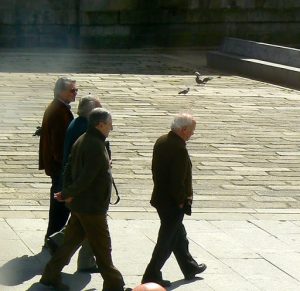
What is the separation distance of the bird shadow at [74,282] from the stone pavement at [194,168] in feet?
0.08

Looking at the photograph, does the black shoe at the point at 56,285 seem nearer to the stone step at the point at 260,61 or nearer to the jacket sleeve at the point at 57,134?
the jacket sleeve at the point at 57,134

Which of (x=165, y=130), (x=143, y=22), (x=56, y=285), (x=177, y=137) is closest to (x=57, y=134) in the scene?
(x=177, y=137)

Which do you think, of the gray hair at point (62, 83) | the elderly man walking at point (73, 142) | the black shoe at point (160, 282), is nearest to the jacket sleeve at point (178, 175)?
the black shoe at point (160, 282)

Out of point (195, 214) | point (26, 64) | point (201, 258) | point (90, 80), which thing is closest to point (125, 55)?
point (26, 64)

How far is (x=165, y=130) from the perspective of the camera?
1714cm

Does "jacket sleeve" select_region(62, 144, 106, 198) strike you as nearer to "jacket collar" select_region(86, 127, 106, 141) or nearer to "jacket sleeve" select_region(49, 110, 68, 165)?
"jacket collar" select_region(86, 127, 106, 141)

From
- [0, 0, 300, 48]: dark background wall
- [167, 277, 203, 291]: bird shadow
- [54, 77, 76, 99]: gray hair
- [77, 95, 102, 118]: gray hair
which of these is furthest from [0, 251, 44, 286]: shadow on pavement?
[0, 0, 300, 48]: dark background wall

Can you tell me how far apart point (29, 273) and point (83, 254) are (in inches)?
20.1

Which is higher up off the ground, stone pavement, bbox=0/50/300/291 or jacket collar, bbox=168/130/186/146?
jacket collar, bbox=168/130/186/146

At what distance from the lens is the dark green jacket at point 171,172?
8.93m

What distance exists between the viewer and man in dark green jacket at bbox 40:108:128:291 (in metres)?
8.56

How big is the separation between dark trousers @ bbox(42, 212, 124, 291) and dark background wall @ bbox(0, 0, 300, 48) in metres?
21.5

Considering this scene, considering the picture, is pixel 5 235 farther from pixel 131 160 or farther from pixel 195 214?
pixel 131 160

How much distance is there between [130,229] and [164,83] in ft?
38.2
